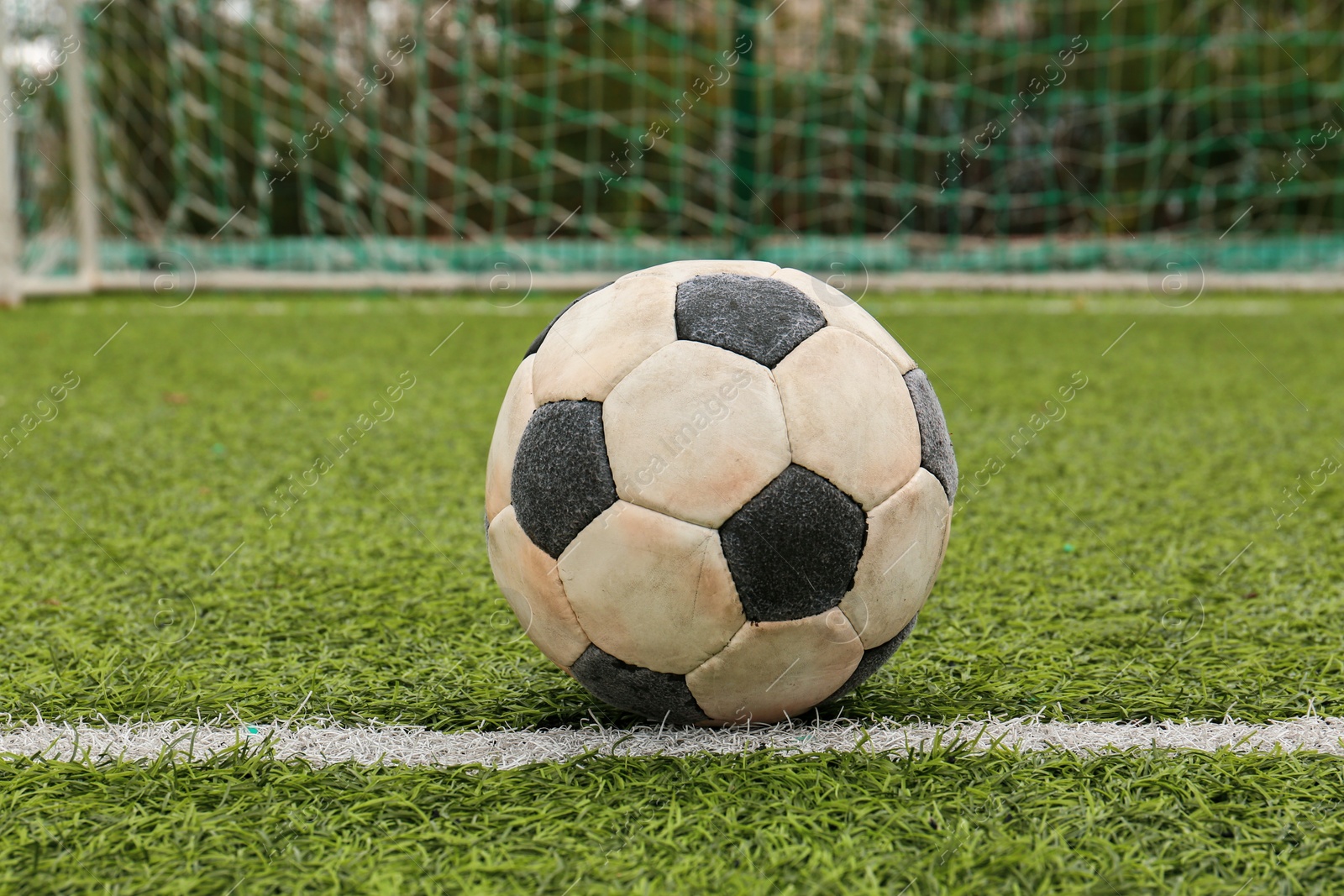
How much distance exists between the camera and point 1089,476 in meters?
3.50

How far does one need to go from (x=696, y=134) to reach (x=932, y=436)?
27.6 feet

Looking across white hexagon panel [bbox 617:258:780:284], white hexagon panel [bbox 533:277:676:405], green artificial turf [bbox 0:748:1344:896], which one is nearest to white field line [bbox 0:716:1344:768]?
green artificial turf [bbox 0:748:1344:896]

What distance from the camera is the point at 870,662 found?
1.76 meters

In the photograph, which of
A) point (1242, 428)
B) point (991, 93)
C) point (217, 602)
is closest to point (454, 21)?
point (991, 93)

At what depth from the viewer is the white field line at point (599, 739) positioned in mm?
1730

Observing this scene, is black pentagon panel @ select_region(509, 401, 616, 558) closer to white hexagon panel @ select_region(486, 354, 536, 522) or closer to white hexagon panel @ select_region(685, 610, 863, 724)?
white hexagon panel @ select_region(486, 354, 536, 522)

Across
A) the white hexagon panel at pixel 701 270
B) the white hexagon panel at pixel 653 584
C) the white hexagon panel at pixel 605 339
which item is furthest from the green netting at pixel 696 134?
the white hexagon panel at pixel 653 584

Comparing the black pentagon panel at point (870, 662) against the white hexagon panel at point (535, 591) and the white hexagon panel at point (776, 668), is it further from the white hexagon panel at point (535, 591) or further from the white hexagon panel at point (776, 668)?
the white hexagon panel at point (535, 591)

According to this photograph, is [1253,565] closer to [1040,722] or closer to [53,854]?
[1040,722]

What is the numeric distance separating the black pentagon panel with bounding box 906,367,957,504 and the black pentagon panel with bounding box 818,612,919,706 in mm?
221

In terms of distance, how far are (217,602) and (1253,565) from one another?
2237 millimetres

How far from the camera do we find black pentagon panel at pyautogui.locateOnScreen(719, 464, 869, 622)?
5.25 feet

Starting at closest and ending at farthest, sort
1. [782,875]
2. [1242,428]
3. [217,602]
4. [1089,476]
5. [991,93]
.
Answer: [782,875] → [217,602] → [1089,476] → [1242,428] → [991,93]

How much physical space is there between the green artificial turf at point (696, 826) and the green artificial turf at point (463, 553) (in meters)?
0.22
